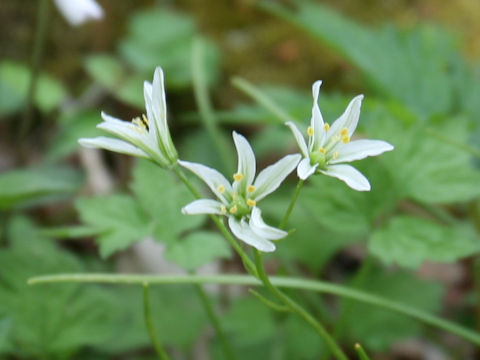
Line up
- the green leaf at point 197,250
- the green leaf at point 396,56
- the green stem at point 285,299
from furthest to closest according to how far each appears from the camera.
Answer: the green leaf at point 396,56 → the green leaf at point 197,250 → the green stem at point 285,299

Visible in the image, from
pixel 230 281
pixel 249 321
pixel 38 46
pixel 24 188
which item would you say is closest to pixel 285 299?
pixel 230 281

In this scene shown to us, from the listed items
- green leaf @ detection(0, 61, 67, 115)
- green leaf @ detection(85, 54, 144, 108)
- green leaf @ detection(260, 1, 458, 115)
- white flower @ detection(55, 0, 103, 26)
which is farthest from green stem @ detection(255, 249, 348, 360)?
green leaf @ detection(0, 61, 67, 115)

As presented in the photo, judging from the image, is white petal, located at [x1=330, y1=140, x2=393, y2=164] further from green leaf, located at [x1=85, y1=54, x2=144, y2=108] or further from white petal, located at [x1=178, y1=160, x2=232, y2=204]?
green leaf, located at [x1=85, y1=54, x2=144, y2=108]

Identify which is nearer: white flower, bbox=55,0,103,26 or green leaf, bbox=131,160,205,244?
green leaf, bbox=131,160,205,244

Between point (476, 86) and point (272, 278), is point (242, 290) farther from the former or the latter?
point (476, 86)

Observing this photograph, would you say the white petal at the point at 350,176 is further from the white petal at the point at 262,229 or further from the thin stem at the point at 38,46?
the thin stem at the point at 38,46

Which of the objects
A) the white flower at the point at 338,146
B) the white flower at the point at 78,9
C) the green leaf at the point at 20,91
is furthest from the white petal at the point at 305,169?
the green leaf at the point at 20,91
